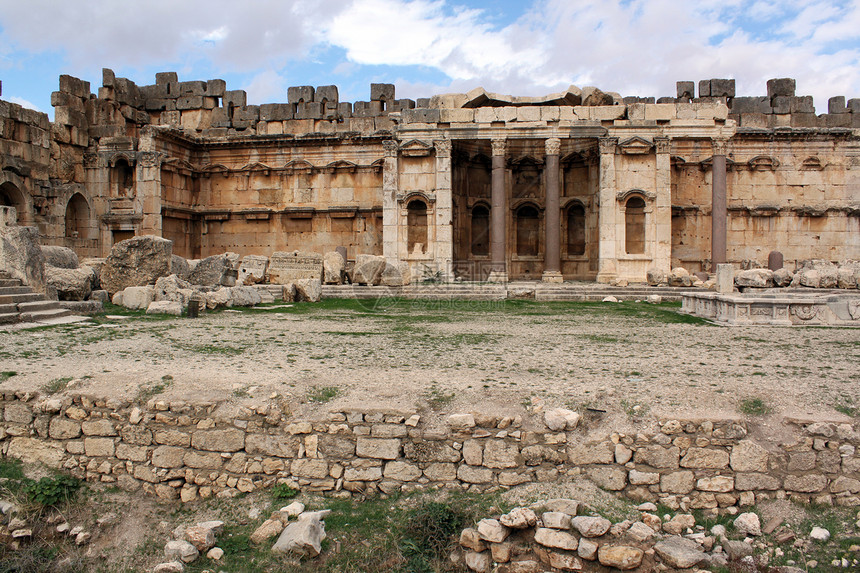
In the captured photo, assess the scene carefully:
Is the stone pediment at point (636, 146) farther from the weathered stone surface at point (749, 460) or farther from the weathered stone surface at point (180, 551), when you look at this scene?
the weathered stone surface at point (180, 551)

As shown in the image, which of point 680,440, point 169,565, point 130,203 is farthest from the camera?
point 130,203

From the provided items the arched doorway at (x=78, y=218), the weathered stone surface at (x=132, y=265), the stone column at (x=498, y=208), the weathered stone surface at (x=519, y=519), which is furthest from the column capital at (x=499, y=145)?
the weathered stone surface at (x=519, y=519)

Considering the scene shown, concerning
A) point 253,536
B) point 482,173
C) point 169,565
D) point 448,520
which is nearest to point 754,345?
point 448,520

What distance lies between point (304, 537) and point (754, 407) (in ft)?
13.8

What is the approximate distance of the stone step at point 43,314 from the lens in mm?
9656

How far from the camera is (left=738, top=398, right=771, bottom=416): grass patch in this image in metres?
5.17

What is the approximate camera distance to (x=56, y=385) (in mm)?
5816

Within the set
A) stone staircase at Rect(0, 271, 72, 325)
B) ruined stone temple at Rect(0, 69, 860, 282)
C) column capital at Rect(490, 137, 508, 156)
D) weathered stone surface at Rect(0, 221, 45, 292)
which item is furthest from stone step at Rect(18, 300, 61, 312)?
column capital at Rect(490, 137, 508, 156)

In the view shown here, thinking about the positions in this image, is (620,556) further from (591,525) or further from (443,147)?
(443,147)

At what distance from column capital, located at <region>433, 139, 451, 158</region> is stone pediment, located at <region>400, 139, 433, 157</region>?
10.3 inches

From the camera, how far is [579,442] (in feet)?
16.3

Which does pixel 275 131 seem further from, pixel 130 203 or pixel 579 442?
pixel 579 442

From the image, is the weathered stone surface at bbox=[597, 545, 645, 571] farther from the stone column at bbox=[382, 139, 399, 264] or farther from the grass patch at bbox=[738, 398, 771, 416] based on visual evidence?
the stone column at bbox=[382, 139, 399, 264]

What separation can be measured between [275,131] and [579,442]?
76.0 feet
